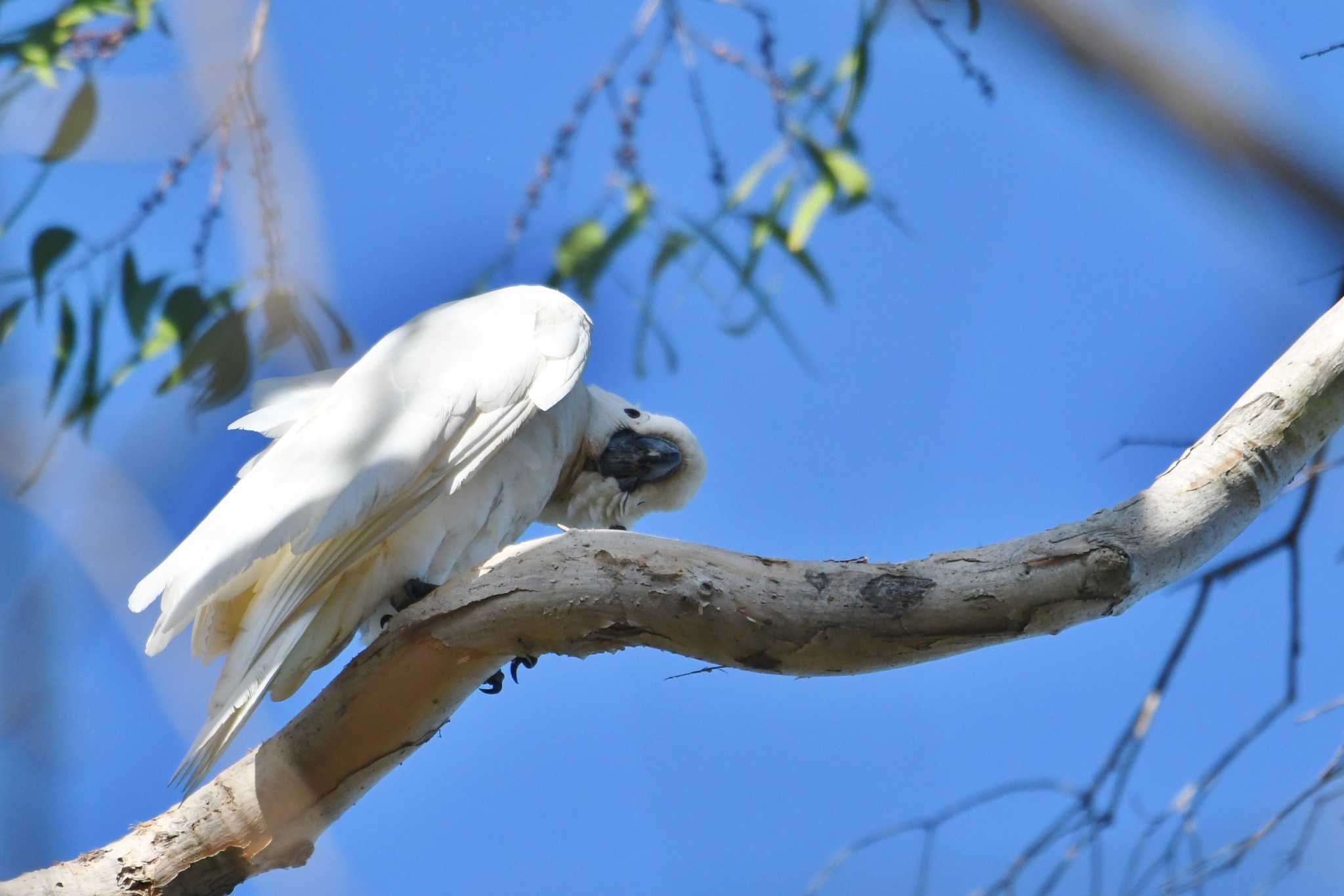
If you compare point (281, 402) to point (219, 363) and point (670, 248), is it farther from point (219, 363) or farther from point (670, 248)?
point (670, 248)

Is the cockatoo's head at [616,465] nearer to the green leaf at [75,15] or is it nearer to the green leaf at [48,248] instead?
the green leaf at [48,248]

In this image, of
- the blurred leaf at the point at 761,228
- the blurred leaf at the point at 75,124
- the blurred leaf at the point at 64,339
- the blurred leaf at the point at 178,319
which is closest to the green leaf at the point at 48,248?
the blurred leaf at the point at 64,339

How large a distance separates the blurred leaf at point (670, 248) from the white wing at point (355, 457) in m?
0.17

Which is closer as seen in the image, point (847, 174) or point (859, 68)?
point (859, 68)

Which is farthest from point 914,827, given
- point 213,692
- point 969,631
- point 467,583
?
point 213,692

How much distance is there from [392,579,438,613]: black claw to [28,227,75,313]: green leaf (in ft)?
2.54

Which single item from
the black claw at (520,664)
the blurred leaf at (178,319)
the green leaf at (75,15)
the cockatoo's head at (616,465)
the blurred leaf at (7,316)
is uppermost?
the green leaf at (75,15)

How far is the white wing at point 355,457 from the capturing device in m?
1.70

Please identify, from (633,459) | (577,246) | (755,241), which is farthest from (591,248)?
(633,459)

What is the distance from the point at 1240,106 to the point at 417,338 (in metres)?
1.74

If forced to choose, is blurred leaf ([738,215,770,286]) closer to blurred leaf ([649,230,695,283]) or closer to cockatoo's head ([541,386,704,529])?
blurred leaf ([649,230,695,283])

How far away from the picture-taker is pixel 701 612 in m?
1.47

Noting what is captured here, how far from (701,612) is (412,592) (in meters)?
0.71

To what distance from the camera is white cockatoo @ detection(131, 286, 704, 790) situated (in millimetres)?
1717
